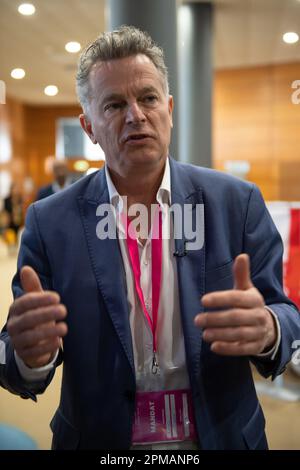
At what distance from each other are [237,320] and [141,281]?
0.95 ft

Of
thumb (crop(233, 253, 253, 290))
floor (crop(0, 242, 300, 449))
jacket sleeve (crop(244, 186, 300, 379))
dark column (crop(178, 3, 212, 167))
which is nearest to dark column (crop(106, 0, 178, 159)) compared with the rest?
jacket sleeve (crop(244, 186, 300, 379))

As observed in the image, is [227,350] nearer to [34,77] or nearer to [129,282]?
[129,282]

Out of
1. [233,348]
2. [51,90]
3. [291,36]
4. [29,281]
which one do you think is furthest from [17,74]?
[291,36]

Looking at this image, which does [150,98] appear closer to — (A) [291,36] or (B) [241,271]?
(B) [241,271]

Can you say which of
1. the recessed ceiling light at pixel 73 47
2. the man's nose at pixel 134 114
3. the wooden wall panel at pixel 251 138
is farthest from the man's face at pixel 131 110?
the wooden wall panel at pixel 251 138

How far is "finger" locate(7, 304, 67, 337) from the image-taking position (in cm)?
69

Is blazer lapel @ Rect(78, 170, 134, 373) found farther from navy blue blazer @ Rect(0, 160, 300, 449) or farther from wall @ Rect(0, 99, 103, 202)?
wall @ Rect(0, 99, 103, 202)

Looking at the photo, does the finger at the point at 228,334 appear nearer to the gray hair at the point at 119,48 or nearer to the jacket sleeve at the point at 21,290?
the jacket sleeve at the point at 21,290

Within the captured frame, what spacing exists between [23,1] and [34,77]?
264 mm

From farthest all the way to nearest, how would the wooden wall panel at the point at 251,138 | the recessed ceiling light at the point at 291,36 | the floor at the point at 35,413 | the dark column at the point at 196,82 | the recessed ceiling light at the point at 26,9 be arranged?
1. the wooden wall panel at the point at 251,138
2. the dark column at the point at 196,82
3. the recessed ceiling light at the point at 291,36
4. the recessed ceiling light at the point at 26,9
5. the floor at the point at 35,413

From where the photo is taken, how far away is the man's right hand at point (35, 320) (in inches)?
27.2

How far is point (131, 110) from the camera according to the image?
2.89 feet

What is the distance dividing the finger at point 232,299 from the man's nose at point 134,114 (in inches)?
15.5

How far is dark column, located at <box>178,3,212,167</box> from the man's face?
2613mm
